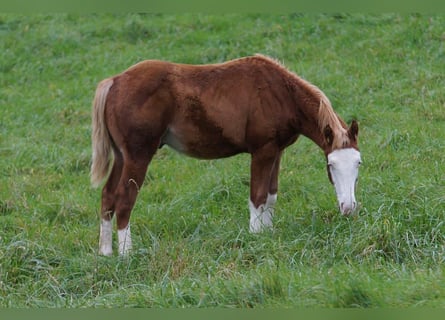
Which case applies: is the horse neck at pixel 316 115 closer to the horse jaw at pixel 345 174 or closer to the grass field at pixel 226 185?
the horse jaw at pixel 345 174

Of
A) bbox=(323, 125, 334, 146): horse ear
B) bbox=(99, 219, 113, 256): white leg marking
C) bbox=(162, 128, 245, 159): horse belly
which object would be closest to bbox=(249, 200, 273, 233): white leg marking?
bbox=(162, 128, 245, 159): horse belly

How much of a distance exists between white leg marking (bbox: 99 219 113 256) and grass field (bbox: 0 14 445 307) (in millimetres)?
102

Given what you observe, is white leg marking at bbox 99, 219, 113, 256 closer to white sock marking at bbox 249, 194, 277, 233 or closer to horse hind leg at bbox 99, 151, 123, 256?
horse hind leg at bbox 99, 151, 123, 256

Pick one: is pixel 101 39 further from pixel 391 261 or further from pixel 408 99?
pixel 391 261

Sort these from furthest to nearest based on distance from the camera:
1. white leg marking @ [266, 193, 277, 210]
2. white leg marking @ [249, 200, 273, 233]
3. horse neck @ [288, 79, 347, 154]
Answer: white leg marking @ [266, 193, 277, 210] < horse neck @ [288, 79, 347, 154] < white leg marking @ [249, 200, 273, 233]

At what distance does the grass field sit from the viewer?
206 inches

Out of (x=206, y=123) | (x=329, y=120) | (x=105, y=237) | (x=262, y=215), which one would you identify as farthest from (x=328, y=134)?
(x=105, y=237)

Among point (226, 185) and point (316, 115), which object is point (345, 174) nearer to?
point (316, 115)

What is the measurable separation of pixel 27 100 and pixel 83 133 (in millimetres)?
1791

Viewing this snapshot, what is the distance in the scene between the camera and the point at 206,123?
7.26 m

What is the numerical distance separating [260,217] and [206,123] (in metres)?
0.96

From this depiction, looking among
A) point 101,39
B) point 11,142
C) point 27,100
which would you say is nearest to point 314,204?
point 11,142

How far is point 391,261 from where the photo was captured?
588 cm

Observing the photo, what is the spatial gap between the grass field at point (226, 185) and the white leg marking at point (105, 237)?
10cm
